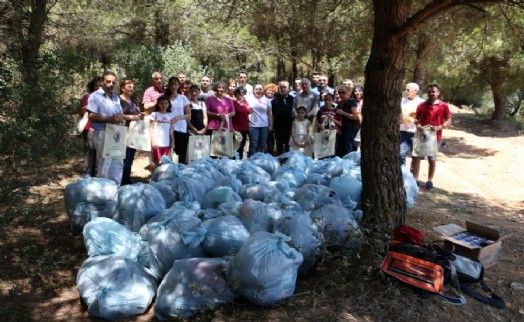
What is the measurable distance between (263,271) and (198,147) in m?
3.85

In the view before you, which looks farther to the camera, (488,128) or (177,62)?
(488,128)

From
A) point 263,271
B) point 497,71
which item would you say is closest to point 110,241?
point 263,271

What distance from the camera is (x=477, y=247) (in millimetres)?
3615

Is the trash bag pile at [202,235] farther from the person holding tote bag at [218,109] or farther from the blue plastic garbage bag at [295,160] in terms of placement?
the person holding tote bag at [218,109]

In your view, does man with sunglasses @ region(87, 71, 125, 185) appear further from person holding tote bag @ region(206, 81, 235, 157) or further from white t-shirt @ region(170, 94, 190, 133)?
person holding tote bag @ region(206, 81, 235, 157)

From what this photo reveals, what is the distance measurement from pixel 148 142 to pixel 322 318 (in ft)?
12.3

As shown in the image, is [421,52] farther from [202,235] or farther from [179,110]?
[202,235]

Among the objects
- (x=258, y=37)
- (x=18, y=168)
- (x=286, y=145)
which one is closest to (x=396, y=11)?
(x=18, y=168)

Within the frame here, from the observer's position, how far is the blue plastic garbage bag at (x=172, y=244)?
3.51 metres

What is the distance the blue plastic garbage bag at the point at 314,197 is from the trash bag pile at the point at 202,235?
0.01m

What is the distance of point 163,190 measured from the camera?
4.67m

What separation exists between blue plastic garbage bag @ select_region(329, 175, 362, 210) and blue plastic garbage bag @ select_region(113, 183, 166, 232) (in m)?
1.78

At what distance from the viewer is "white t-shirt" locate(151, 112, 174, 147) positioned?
6113 millimetres

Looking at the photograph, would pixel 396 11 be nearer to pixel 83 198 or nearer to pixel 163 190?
pixel 163 190
